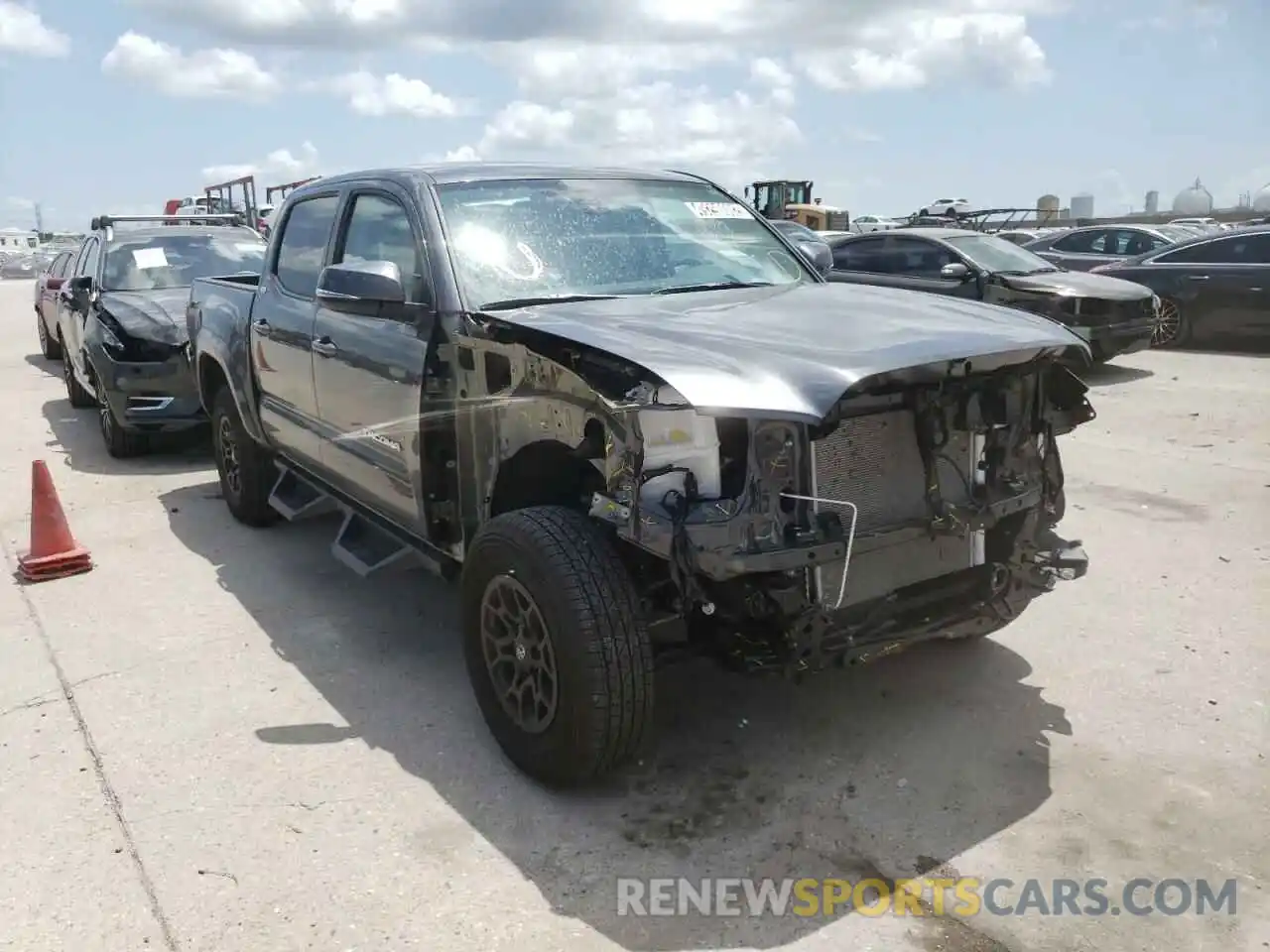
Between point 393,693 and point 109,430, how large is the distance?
5464 mm

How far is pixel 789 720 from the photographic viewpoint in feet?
12.5

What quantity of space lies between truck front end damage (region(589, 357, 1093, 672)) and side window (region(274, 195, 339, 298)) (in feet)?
7.90

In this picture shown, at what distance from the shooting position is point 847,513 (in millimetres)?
3115

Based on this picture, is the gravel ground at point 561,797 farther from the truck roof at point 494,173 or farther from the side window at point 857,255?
the side window at point 857,255

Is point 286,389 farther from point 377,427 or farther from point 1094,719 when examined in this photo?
point 1094,719

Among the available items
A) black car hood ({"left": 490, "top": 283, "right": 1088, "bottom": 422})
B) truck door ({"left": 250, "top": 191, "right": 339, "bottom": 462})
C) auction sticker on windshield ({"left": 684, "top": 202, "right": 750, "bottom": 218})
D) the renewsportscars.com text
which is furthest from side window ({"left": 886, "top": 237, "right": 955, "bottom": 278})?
the renewsportscars.com text

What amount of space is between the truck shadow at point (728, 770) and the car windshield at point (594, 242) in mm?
1529

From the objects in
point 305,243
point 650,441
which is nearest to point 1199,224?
point 305,243

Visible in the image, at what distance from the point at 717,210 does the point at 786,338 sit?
1.70m

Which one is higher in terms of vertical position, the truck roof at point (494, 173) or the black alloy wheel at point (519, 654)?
the truck roof at point (494, 173)

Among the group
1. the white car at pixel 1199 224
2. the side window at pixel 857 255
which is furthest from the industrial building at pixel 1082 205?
the side window at pixel 857 255

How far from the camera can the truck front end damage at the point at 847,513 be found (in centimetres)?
291

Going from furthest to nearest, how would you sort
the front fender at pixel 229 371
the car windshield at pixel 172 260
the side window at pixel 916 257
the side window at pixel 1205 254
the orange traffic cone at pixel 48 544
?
the side window at pixel 1205 254
the side window at pixel 916 257
the car windshield at pixel 172 260
the front fender at pixel 229 371
the orange traffic cone at pixel 48 544

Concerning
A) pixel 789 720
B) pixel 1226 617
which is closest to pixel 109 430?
pixel 789 720
